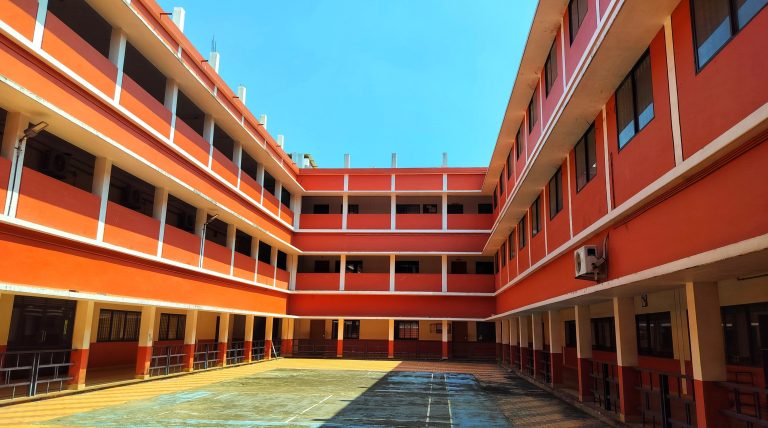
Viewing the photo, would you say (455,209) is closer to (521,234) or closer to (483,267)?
(483,267)

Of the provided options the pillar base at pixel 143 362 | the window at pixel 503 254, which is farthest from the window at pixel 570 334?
the pillar base at pixel 143 362

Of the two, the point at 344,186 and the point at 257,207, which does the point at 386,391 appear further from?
the point at 344,186

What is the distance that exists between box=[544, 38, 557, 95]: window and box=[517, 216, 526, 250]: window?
6.86m

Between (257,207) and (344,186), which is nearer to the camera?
(257,207)

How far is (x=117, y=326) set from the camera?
22.1m

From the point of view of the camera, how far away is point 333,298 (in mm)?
31281

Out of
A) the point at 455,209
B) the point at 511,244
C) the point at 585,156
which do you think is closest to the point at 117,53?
the point at 585,156

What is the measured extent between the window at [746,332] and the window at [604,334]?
7440mm

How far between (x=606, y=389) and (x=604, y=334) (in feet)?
31.4

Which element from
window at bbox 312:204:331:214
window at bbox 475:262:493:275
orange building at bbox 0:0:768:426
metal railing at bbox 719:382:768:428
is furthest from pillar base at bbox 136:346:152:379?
window at bbox 475:262:493:275

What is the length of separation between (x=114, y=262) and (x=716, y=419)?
1429 cm

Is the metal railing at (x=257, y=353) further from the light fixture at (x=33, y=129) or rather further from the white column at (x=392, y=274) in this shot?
the light fixture at (x=33, y=129)

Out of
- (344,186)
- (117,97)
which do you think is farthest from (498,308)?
(117,97)

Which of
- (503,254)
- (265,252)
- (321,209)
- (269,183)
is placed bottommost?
(503,254)
